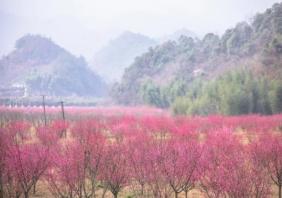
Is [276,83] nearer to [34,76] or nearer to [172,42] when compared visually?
[172,42]

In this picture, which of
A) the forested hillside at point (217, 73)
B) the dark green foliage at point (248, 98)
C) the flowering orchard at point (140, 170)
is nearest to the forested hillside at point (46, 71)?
the forested hillside at point (217, 73)

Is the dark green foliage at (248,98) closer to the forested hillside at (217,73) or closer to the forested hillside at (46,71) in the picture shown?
the forested hillside at (217,73)

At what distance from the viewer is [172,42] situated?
105625 millimetres

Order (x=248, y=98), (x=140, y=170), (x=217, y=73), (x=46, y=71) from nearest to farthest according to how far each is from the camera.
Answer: (x=140, y=170), (x=248, y=98), (x=217, y=73), (x=46, y=71)

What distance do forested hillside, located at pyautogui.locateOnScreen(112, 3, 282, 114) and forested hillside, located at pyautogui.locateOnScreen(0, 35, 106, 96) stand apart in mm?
23958

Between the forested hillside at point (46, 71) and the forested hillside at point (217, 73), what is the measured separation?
23958mm

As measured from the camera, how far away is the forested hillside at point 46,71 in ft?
355

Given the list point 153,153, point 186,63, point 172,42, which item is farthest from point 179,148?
point 172,42

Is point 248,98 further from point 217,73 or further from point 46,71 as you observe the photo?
point 46,71

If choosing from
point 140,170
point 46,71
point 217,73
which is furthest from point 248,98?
point 46,71

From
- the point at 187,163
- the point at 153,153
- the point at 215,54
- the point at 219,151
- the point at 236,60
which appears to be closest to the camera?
the point at 187,163

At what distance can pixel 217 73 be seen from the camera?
256 feet

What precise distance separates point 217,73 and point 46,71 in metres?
64.7

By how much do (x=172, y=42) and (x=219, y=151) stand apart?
91542mm
